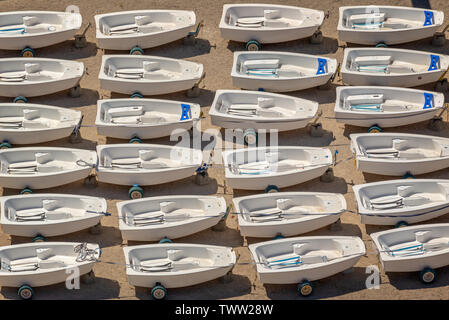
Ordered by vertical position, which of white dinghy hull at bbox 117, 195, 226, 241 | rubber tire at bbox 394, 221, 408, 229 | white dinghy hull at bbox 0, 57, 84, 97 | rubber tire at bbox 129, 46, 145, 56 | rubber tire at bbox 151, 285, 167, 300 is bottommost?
rubber tire at bbox 151, 285, 167, 300

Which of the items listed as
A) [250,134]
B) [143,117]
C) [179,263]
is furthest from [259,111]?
[179,263]

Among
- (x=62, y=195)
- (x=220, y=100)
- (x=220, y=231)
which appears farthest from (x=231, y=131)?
(x=62, y=195)

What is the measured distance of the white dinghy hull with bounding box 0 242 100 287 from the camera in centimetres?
2973

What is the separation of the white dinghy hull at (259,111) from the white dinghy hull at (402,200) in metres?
3.31

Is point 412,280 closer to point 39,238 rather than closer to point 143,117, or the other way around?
point 143,117

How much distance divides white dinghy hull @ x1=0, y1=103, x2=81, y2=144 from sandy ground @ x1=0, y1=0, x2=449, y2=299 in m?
0.73

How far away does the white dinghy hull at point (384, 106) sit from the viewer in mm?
33531

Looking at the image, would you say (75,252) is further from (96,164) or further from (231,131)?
(231,131)

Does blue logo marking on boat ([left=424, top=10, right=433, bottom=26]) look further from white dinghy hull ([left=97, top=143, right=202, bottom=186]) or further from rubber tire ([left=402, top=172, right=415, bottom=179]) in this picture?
white dinghy hull ([left=97, top=143, right=202, bottom=186])

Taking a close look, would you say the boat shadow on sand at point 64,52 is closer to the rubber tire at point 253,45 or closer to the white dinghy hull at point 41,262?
the rubber tire at point 253,45

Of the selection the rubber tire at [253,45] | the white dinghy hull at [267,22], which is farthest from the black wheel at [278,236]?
the white dinghy hull at [267,22]

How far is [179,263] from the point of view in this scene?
30.3 m

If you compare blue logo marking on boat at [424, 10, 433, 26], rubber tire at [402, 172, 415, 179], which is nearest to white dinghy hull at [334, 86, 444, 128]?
rubber tire at [402, 172, 415, 179]

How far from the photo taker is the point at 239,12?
121 ft
